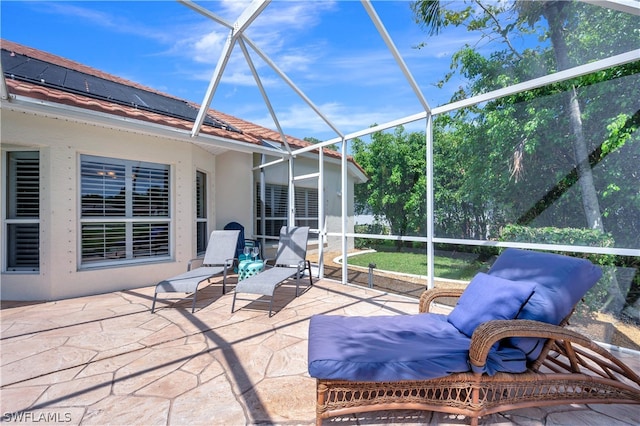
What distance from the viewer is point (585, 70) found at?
10.1ft

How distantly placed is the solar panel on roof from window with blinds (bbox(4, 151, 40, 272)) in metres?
1.33

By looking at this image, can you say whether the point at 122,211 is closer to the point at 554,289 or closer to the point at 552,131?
the point at 554,289

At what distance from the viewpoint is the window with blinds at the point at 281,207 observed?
7246 mm

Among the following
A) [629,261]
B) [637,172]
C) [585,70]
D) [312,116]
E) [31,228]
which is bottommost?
[629,261]

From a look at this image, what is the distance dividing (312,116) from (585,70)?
417 centimetres

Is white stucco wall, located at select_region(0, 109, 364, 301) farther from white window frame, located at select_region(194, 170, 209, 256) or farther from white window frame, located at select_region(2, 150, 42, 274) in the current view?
white window frame, located at select_region(194, 170, 209, 256)

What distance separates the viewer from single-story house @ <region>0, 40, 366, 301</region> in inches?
191

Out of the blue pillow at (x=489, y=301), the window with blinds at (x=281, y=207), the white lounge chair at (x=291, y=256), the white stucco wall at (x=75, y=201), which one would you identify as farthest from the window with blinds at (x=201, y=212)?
the blue pillow at (x=489, y=301)

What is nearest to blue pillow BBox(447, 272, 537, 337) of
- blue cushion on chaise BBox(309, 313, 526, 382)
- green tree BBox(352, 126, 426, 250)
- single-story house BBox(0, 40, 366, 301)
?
blue cushion on chaise BBox(309, 313, 526, 382)

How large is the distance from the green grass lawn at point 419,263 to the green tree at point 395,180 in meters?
0.49

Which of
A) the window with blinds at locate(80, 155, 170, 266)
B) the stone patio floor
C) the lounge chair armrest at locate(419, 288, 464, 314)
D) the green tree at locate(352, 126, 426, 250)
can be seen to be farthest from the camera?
the green tree at locate(352, 126, 426, 250)

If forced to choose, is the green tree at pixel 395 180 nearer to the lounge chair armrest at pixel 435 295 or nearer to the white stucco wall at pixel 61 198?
the lounge chair armrest at pixel 435 295

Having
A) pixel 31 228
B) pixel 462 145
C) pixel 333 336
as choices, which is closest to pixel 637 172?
pixel 462 145

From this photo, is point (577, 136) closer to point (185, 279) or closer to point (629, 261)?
point (629, 261)
